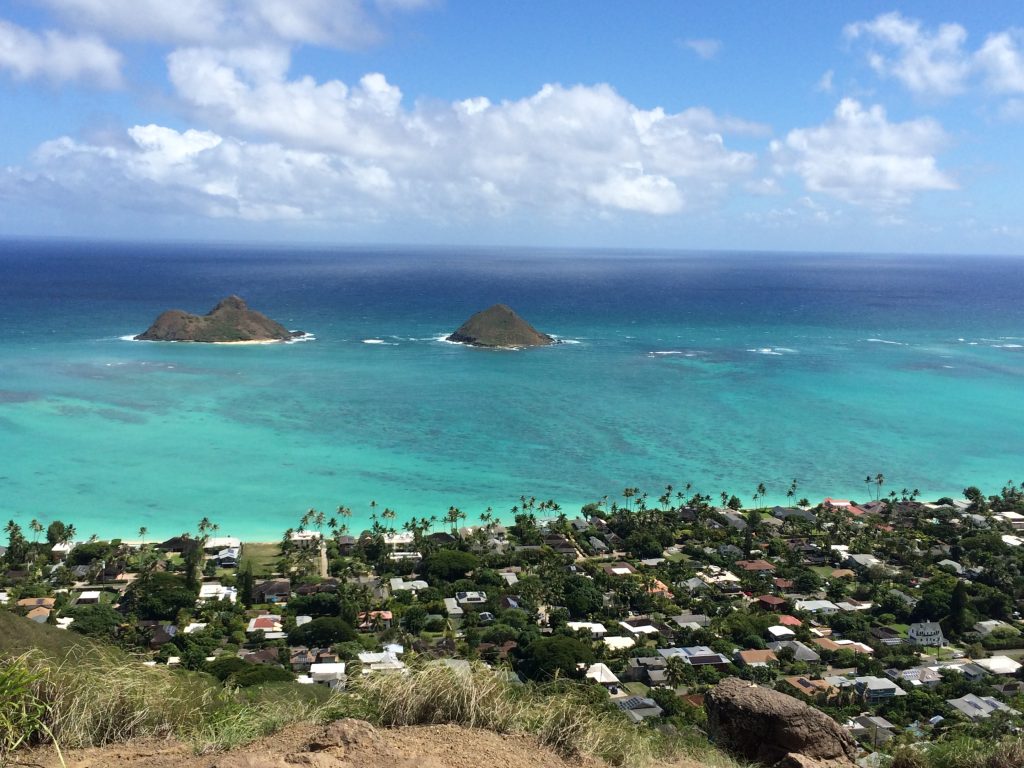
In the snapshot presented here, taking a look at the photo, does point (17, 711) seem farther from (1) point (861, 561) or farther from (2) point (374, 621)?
(1) point (861, 561)

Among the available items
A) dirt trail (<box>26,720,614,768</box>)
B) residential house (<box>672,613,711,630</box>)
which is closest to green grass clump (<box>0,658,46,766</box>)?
dirt trail (<box>26,720,614,768</box>)

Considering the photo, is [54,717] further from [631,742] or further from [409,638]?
[409,638]

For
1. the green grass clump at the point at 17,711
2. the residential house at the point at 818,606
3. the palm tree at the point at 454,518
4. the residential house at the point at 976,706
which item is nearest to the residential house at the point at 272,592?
the palm tree at the point at 454,518

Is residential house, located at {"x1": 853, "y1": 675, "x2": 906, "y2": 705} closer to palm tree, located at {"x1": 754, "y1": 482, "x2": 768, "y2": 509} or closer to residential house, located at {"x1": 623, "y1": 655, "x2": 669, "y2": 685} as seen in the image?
residential house, located at {"x1": 623, "y1": 655, "x2": 669, "y2": 685}

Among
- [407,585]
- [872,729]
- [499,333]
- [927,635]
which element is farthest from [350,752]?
[499,333]

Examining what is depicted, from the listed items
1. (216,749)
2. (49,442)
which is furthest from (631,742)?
(49,442)

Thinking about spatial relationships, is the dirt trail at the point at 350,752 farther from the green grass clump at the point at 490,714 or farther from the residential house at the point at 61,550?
the residential house at the point at 61,550

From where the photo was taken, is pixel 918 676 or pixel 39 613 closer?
pixel 918 676
